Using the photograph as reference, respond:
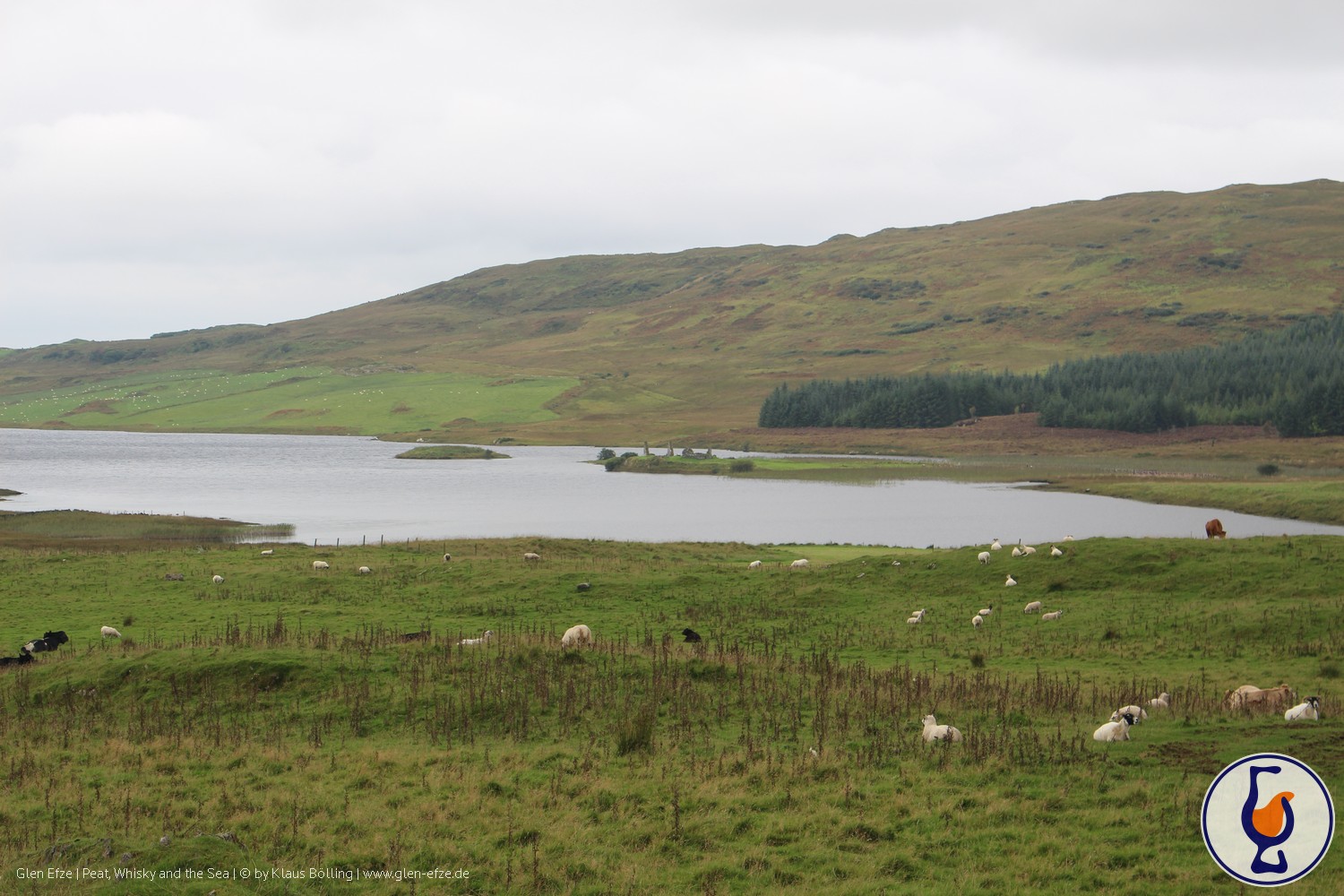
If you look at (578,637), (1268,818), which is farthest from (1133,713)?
(578,637)

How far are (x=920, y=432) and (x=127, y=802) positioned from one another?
153 metres

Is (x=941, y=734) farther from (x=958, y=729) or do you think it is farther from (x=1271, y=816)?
(x=1271, y=816)

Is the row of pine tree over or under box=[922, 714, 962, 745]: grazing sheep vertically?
over

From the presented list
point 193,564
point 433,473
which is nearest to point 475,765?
point 193,564

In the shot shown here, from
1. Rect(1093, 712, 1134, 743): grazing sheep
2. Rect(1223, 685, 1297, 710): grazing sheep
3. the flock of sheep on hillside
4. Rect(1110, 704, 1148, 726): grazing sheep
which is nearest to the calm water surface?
the flock of sheep on hillside

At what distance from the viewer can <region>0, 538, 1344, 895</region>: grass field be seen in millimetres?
12938

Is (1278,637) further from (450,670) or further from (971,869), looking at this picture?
(450,670)

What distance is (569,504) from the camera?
287 feet

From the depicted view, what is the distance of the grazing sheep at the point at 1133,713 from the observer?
18.7m

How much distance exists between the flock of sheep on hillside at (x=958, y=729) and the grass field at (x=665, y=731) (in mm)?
427

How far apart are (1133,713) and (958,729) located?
3.22m

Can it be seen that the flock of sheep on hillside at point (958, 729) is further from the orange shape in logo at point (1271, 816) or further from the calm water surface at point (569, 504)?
the calm water surface at point (569, 504)

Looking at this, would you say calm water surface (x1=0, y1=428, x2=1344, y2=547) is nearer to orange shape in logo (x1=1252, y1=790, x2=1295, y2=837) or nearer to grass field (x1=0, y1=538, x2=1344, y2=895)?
grass field (x1=0, y1=538, x2=1344, y2=895)

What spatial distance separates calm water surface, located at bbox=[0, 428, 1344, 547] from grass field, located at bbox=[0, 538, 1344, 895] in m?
23.8
